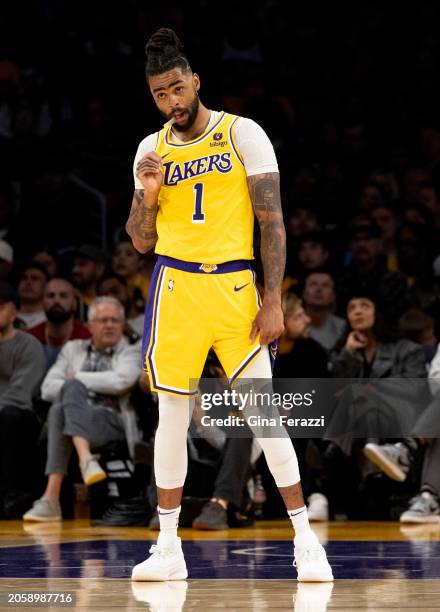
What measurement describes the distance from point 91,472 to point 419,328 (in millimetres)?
2277

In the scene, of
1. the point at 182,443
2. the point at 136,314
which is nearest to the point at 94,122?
the point at 136,314

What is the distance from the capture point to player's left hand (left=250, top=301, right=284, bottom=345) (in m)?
4.48

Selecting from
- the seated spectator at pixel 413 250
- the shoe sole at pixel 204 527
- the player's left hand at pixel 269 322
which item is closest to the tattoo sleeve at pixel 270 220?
the player's left hand at pixel 269 322

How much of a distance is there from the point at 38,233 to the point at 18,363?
2723mm

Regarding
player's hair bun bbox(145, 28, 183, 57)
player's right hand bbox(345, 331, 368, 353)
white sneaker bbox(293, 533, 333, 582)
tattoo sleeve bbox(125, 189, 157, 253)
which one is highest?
player's hair bun bbox(145, 28, 183, 57)

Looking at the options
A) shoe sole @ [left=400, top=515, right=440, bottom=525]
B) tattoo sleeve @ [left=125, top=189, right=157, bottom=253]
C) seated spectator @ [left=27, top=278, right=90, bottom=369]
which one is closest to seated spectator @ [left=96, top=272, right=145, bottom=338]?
seated spectator @ [left=27, top=278, right=90, bottom=369]

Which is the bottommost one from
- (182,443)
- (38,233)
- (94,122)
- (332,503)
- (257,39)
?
(332,503)

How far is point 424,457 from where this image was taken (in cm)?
745

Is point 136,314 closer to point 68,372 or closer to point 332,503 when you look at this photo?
point 68,372

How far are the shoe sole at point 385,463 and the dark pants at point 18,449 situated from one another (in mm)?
2170

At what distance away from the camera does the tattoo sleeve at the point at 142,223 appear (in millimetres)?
4621

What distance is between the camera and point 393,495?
7699 millimetres

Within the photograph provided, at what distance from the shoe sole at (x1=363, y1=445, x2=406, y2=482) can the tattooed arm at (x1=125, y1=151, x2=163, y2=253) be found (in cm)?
292

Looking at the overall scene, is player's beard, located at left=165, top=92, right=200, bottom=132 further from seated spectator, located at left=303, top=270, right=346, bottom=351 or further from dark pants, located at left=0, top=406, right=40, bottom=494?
seated spectator, located at left=303, top=270, right=346, bottom=351
